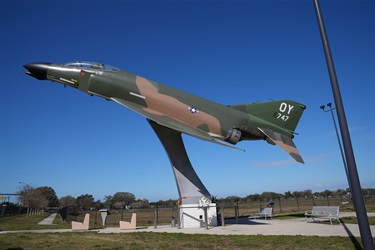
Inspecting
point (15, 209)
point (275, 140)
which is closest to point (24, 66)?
point (275, 140)

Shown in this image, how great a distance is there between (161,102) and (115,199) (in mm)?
134135

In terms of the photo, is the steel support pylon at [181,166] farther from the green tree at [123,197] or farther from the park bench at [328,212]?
the green tree at [123,197]

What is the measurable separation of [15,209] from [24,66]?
41.1 metres

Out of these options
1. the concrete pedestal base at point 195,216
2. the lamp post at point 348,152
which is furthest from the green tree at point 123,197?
the lamp post at point 348,152

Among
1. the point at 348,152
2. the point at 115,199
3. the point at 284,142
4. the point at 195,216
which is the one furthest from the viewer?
the point at 115,199

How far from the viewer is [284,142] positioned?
14.6m

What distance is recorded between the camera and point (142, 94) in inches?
552

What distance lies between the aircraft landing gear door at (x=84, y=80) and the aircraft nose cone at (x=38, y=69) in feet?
6.15

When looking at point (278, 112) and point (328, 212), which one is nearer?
point (328, 212)

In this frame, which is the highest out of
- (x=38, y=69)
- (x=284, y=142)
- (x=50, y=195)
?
(x=38, y=69)

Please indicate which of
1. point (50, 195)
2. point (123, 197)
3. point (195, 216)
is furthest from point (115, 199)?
point (195, 216)

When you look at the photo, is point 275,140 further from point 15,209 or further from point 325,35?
point 15,209

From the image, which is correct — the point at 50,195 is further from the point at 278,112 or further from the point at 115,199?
the point at 278,112

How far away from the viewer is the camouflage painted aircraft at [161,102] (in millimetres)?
13984
